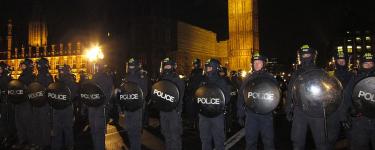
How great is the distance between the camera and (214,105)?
6.26m

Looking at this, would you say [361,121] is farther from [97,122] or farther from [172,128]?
[97,122]

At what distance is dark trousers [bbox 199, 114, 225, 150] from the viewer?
6367 millimetres

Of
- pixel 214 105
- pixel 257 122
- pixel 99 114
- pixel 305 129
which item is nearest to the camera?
pixel 305 129

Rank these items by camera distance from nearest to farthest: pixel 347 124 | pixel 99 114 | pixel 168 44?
pixel 347 124 → pixel 99 114 → pixel 168 44

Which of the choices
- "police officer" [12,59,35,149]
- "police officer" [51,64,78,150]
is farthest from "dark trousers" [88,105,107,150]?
"police officer" [12,59,35,149]

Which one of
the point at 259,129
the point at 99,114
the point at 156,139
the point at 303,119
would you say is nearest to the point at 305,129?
the point at 303,119

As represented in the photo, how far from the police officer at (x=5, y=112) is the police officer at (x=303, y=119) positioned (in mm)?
6773

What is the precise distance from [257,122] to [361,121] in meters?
2.03

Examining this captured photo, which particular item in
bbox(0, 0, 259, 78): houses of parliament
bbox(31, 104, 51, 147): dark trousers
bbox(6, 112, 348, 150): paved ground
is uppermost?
bbox(0, 0, 259, 78): houses of parliament

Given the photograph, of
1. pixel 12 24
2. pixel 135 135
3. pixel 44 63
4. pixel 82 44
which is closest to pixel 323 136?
pixel 135 135

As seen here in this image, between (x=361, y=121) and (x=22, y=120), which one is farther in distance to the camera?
(x=22, y=120)

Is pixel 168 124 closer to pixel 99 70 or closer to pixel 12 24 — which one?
pixel 99 70

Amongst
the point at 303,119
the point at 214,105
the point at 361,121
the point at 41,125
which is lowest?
the point at 41,125

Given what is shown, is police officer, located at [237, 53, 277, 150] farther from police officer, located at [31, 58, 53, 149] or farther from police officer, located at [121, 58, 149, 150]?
police officer, located at [31, 58, 53, 149]
